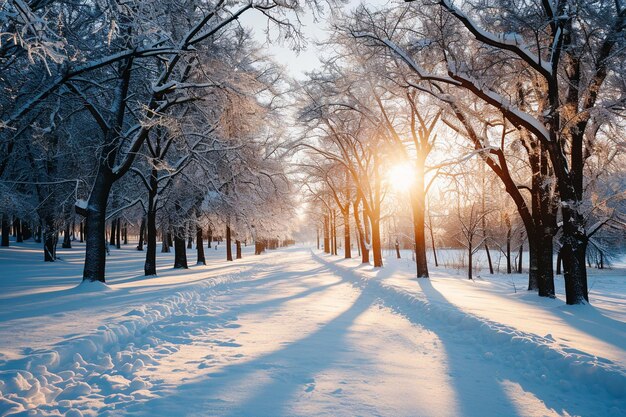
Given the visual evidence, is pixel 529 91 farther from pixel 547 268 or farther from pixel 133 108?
pixel 133 108

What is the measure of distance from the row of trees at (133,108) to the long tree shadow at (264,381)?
420cm

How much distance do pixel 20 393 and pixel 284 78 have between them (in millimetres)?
18326

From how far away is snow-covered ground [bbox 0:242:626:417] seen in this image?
346cm

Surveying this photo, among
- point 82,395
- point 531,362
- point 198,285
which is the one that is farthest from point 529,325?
point 198,285

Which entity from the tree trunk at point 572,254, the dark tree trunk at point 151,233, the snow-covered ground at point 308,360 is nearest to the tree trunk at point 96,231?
the snow-covered ground at point 308,360

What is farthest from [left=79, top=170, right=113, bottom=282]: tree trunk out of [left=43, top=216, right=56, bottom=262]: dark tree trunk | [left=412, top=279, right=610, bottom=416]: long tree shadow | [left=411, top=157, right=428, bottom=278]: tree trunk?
[left=411, top=157, right=428, bottom=278]: tree trunk

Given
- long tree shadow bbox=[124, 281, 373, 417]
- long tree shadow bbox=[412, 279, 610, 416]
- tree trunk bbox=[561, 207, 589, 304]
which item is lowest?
long tree shadow bbox=[412, 279, 610, 416]

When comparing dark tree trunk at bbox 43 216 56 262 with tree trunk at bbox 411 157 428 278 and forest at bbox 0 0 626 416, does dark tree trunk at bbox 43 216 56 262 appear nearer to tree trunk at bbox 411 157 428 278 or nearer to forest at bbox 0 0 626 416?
forest at bbox 0 0 626 416

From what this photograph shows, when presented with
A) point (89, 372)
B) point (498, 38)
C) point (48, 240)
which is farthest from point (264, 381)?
point (48, 240)

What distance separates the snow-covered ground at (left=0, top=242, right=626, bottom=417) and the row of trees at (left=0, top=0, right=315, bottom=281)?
380 cm

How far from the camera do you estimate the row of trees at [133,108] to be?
847 cm

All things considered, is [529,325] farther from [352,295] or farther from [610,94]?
[610,94]

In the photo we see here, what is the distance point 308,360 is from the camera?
185 inches

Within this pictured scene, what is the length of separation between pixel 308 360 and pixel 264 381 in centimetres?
89
